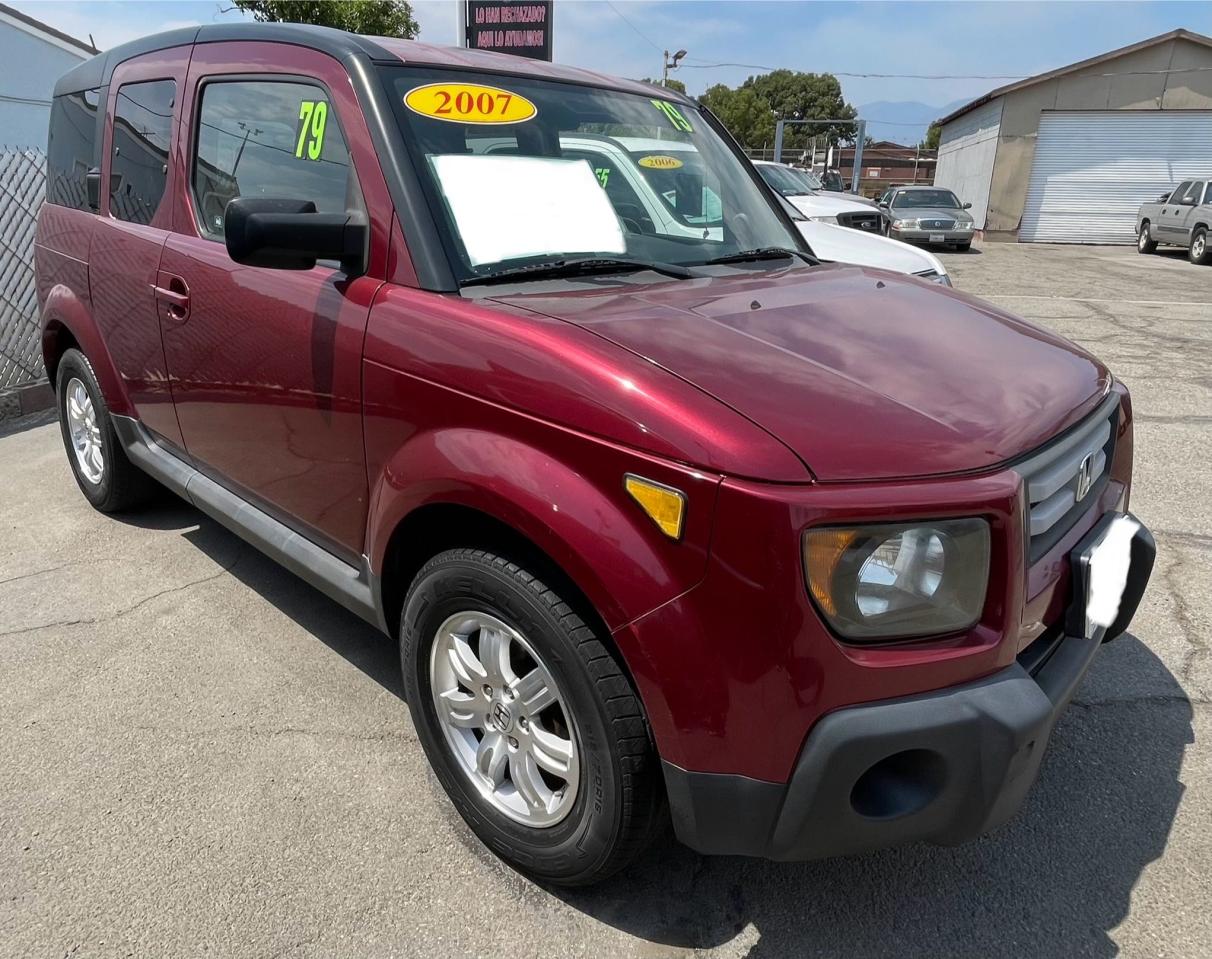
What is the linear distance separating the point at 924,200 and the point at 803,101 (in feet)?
Result: 210

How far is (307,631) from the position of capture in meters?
3.16

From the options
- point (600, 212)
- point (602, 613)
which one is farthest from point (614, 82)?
point (602, 613)

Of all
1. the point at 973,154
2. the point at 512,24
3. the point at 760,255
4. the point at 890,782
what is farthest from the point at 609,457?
the point at 973,154

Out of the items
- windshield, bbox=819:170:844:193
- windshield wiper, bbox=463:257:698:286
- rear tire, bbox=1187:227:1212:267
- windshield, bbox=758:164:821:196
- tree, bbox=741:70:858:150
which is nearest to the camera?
windshield wiper, bbox=463:257:698:286

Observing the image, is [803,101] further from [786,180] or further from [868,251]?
[868,251]

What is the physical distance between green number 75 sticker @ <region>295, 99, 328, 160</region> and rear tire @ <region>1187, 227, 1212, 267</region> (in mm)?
19680

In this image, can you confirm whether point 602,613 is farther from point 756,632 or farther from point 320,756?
point 320,756

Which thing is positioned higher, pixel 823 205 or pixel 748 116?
pixel 748 116

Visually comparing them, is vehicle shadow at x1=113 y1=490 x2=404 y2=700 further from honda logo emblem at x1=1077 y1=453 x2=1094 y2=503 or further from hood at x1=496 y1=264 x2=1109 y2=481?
honda logo emblem at x1=1077 y1=453 x2=1094 y2=503

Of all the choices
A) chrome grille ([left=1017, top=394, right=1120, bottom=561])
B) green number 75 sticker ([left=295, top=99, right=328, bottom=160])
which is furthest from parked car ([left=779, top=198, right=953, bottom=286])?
green number 75 sticker ([left=295, top=99, right=328, bottom=160])

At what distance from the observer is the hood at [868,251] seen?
566 cm

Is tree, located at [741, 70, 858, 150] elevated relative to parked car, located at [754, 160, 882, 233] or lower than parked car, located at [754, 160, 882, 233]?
elevated

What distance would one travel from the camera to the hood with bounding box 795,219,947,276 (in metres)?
5.66

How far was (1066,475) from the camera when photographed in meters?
1.83
